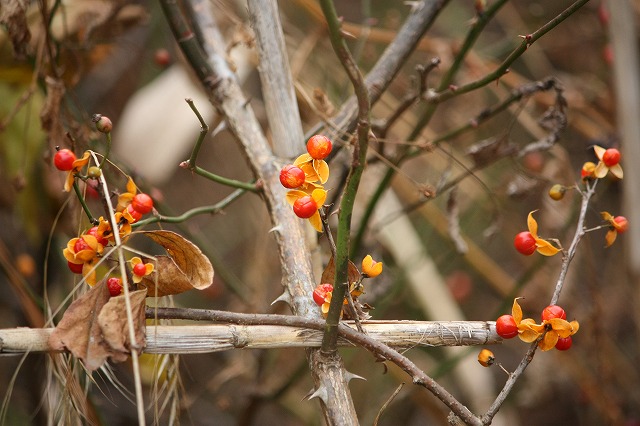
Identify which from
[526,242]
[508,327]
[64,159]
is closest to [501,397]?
[508,327]

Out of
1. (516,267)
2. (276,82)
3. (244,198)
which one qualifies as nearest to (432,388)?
(276,82)

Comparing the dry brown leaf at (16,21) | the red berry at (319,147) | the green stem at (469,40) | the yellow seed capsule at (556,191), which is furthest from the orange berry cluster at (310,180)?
the dry brown leaf at (16,21)

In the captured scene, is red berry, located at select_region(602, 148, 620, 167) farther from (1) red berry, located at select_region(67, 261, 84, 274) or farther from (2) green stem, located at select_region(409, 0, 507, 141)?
(1) red berry, located at select_region(67, 261, 84, 274)

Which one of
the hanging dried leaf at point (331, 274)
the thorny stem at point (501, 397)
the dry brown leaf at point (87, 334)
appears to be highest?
the dry brown leaf at point (87, 334)

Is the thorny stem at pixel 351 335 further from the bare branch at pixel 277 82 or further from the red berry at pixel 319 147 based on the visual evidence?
the bare branch at pixel 277 82

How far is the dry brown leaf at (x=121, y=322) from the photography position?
1.95 feet

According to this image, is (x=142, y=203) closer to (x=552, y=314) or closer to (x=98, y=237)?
(x=98, y=237)

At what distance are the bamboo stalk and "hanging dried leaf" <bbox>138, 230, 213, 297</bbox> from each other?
0.04 m

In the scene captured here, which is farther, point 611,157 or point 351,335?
point 611,157

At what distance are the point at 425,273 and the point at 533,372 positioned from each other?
1.37 feet

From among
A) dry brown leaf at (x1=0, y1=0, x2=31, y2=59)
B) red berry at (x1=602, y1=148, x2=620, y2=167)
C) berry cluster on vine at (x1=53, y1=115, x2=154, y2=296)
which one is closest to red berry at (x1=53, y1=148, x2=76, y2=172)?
berry cluster on vine at (x1=53, y1=115, x2=154, y2=296)

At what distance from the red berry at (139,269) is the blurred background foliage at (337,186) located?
362 mm

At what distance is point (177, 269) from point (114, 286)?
65 mm

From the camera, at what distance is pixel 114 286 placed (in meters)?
0.64
